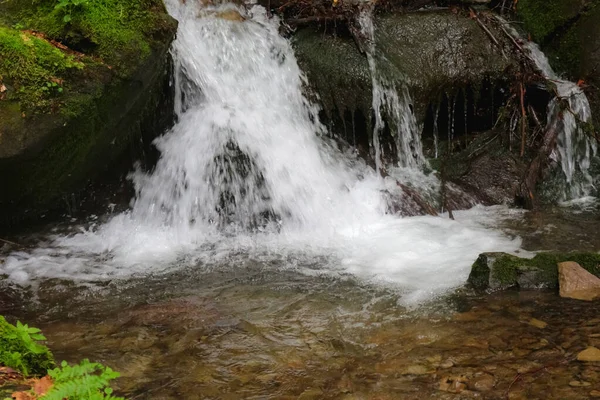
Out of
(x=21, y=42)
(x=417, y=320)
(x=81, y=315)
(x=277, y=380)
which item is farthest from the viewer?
(x=21, y=42)

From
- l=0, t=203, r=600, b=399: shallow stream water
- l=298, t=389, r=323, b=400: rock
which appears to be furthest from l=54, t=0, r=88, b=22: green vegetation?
l=298, t=389, r=323, b=400: rock

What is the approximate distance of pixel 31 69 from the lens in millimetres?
5434

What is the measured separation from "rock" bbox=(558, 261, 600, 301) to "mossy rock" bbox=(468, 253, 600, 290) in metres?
0.09

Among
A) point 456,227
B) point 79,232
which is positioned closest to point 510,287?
point 456,227

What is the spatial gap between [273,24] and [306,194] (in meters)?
2.78

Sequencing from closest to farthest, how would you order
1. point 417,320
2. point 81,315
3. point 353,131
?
point 417,320
point 81,315
point 353,131

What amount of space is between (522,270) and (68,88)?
14.9ft

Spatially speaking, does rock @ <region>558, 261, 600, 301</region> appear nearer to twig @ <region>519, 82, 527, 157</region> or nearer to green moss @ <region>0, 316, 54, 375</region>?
twig @ <region>519, 82, 527, 157</region>

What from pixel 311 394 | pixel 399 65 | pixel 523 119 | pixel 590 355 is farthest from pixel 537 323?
pixel 399 65

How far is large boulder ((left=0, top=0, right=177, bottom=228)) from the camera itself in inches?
213

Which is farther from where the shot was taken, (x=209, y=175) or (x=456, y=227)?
(x=209, y=175)

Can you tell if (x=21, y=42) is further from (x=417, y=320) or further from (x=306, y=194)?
(x=417, y=320)

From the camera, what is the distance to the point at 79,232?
661 cm

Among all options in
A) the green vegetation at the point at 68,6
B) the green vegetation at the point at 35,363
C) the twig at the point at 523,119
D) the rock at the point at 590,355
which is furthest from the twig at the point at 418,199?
the green vegetation at the point at 35,363
